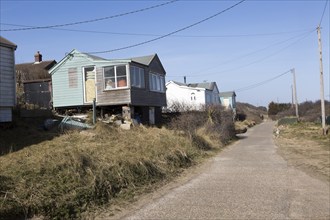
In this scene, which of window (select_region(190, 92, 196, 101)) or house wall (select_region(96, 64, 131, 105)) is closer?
house wall (select_region(96, 64, 131, 105))

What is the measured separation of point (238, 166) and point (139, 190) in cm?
679

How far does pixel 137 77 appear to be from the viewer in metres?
26.2

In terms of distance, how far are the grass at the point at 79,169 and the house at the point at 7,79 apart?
0.84 meters

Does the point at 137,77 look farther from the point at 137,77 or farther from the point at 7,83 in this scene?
the point at 7,83

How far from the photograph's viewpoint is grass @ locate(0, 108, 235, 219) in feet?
26.4

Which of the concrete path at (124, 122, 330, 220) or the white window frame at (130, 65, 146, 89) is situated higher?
the white window frame at (130, 65, 146, 89)

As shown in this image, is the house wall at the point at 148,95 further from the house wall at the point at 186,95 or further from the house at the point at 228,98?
the house at the point at 228,98

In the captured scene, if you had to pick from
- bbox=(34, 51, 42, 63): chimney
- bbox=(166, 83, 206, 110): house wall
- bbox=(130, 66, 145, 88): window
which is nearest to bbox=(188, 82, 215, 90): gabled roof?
bbox=(166, 83, 206, 110): house wall

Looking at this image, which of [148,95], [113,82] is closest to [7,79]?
[113,82]

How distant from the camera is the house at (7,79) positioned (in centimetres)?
1662

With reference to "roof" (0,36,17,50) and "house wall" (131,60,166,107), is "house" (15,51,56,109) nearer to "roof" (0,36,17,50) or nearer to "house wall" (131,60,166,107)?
"house wall" (131,60,166,107)

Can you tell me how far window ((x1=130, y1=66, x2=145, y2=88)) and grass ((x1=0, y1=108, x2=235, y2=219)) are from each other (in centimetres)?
758

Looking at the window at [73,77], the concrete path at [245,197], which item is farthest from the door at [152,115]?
the concrete path at [245,197]

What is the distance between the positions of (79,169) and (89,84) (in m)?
16.2
